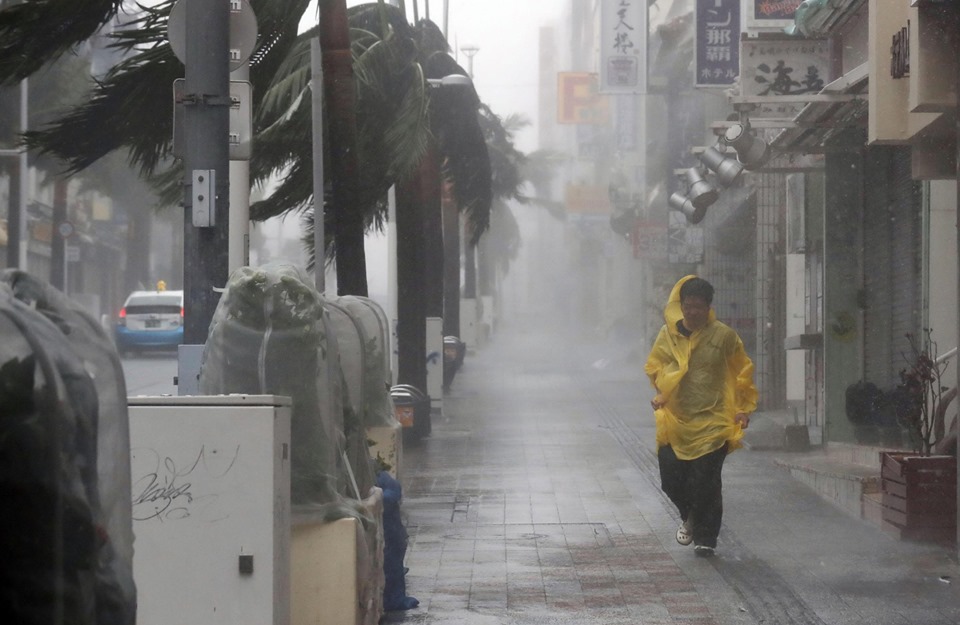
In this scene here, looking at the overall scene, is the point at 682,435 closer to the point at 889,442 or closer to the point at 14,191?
the point at 889,442

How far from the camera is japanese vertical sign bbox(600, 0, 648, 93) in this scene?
30891 millimetres

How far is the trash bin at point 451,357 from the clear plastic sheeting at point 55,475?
1067 inches

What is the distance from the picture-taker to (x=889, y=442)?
1470 cm

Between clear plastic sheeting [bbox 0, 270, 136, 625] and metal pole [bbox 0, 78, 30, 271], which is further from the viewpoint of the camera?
metal pole [bbox 0, 78, 30, 271]

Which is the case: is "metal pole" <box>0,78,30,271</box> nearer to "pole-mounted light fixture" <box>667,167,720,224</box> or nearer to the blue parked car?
the blue parked car

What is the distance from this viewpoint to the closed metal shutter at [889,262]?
14.3m

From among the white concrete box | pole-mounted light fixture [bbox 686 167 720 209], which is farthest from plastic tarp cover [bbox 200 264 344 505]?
pole-mounted light fixture [bbox 686 167 720 209]

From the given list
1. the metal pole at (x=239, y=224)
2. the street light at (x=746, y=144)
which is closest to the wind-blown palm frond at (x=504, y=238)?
the street light at (x=746, y=144)

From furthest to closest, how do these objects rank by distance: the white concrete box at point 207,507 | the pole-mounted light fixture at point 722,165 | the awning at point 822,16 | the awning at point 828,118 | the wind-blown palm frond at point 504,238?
the wind-blown palm frond at point 504,238 → the pole-mounted light fixture at point 722,165 → the awning at point 822,16 → the awning at point 828,118 → the white concrete box at point 207,507

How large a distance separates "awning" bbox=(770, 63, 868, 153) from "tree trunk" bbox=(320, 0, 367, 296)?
394 cm

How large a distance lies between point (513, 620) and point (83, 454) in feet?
16.7

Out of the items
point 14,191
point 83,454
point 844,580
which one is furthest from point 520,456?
point 14,191

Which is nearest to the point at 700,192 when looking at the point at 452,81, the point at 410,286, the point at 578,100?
the point at 452,81

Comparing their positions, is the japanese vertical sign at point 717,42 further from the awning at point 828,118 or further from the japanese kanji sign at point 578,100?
the japanese kanji sign at point 578,100
